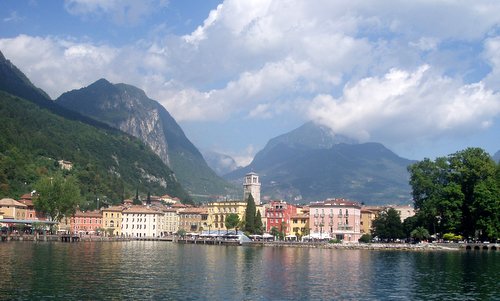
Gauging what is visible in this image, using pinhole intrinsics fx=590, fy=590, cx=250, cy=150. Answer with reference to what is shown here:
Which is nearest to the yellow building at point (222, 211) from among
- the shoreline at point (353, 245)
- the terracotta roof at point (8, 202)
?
the shoreline at point (353, 245)

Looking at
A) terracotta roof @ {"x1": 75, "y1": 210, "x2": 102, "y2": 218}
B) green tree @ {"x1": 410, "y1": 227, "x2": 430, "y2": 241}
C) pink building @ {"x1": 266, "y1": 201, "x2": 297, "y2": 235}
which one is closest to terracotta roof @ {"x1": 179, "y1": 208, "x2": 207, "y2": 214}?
pink building @ {"x1": 266, "y1": 201, "x2": 297, "y2": 235}

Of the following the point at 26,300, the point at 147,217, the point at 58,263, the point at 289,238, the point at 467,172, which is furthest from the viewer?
the point at 147,217

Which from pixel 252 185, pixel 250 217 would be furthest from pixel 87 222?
pixel 250 217

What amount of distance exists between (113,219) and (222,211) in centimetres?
3157

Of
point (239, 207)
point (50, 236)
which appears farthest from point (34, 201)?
point (239, 207)

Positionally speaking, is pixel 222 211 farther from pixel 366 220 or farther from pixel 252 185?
pixel 366 220

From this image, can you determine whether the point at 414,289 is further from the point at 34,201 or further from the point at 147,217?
the point at 147,217

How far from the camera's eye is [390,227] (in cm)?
12900

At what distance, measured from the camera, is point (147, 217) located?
174 metres

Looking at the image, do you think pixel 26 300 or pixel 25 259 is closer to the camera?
pixel 26 300

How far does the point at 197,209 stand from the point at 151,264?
11517cm

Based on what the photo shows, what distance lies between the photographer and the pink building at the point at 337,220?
14700cm

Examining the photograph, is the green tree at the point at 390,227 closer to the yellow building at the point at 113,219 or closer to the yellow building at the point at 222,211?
the yellow building at the point at 222,211

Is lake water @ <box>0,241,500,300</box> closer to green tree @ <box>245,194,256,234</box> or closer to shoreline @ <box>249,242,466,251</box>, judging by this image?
shoreline @ <box>249,242,466,251</box>
